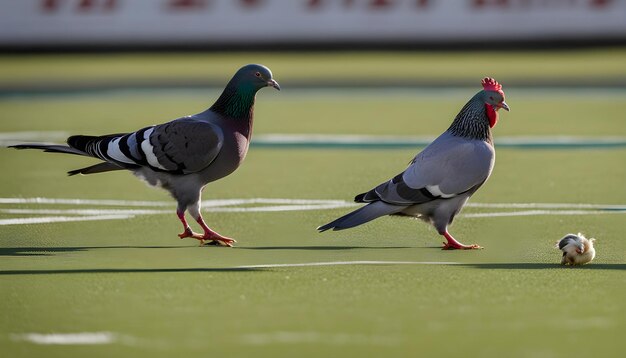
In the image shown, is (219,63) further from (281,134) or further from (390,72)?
(281,134)

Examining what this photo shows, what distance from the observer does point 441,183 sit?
7777 millimetres

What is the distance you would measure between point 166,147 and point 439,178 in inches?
59.7

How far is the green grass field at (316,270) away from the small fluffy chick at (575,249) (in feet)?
0.27

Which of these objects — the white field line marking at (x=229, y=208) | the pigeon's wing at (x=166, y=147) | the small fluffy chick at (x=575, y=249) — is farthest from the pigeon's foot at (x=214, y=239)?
the small fluffy chick at (x=575, y=249)

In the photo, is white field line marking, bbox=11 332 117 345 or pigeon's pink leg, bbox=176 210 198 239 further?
pigeon's pink leg, bbox=176 210 198 239

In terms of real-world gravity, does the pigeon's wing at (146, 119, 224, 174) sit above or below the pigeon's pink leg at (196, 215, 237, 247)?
above

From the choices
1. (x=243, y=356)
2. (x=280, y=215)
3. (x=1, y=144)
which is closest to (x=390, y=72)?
(x=1, y=144)

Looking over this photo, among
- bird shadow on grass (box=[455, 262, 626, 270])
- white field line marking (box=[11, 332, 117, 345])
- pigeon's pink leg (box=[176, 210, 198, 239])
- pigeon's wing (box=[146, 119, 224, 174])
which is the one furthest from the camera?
pigeon's pink leg (box=[176, 210, 198, 239])

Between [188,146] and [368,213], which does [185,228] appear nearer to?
[188,146]

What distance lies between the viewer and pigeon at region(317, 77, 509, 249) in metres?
7.75

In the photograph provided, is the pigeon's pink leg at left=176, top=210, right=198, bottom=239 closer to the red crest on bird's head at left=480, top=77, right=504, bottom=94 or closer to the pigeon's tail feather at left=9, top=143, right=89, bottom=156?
→ the pigeon's tail feather at left=9, top=143, right=89, bottom=156

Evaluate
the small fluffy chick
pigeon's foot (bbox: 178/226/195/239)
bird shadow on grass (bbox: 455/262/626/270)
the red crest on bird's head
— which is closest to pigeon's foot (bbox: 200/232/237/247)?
pigeon's foot (bbox: 178/226/195/239)

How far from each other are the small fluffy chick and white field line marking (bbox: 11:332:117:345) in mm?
2567

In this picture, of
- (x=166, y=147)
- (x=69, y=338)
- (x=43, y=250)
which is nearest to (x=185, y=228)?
(x=166, y=147)
